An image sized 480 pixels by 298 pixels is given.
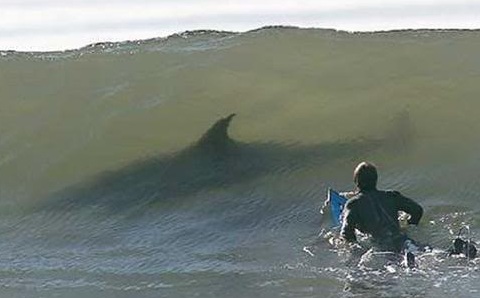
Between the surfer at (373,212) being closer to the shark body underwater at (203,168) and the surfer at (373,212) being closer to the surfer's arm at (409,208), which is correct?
the surfer's arm at (409,208)

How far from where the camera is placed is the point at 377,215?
9.99 m

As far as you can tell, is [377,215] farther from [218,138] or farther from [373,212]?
[218,138]

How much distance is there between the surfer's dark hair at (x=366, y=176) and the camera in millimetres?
10125

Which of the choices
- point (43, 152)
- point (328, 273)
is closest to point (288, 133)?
point (43, 152)

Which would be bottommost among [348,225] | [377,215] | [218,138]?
[348,225]

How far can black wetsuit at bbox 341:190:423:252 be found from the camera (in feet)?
32.5

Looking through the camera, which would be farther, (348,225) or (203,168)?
(203,168)

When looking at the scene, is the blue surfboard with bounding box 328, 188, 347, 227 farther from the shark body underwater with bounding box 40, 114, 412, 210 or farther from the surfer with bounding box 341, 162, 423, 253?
the shark body underwater with bounding box 40, 114, 412, 210

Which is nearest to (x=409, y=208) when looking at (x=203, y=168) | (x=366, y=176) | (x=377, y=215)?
(x=377, y=215)

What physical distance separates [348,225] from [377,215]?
29 cm

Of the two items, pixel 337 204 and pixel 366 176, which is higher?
pixel 366 176

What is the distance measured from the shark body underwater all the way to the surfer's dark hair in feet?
10.9

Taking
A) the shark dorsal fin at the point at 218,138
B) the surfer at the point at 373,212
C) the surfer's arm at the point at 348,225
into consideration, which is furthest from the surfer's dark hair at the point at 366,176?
the shark dorsal fin at the point at 218,138

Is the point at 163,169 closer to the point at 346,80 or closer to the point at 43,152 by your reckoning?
the point at 43,152
